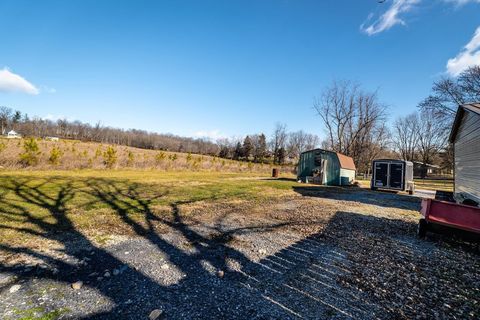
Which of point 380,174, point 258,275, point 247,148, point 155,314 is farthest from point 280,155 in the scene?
point 155,314

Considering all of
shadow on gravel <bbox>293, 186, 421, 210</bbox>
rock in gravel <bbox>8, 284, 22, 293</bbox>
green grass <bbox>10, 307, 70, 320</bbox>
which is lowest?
rock in gravel <bbox>8, 284, 22, 293</bbox>

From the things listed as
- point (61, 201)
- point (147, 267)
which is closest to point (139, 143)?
point (61, 201)

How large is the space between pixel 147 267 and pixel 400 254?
4.59m

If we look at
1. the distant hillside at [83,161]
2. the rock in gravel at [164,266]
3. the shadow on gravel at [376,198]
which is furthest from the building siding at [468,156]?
the distant hillside at [83,161]

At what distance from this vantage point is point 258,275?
3.53 metres

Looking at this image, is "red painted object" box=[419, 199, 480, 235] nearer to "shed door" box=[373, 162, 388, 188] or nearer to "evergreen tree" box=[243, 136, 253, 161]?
"shed door" box=[373, 162, 388, 188]

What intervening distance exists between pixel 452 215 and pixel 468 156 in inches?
208

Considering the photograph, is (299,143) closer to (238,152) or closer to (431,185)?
(238,152)

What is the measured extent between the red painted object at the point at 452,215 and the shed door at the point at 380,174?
13.6 metres

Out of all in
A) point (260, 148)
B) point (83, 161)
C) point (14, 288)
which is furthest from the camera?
point (260, 148)

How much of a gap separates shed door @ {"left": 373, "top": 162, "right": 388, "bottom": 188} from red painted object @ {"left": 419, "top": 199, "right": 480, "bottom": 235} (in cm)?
1361

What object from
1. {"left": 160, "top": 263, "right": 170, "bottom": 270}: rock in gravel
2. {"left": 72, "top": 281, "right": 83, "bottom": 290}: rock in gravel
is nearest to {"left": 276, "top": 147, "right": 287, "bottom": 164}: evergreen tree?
{"left": 160, "top": 263, "right": 170, "bottom": 270}: rock in gravel

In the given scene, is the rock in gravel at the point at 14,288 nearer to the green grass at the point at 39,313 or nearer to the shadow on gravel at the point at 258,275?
the shadow on gravel at the point at 258,275

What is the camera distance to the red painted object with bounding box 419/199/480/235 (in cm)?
482
